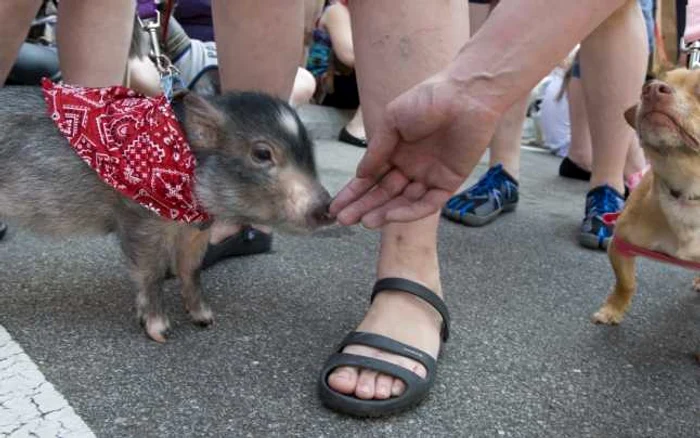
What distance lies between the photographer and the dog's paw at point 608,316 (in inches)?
80.3

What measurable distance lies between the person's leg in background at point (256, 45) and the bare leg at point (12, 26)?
52 centimetres

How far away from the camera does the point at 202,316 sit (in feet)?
5.93

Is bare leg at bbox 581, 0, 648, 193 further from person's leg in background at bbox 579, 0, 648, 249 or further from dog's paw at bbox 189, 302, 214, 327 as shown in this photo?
dog's paw at bbox 189, 302, 214, 327

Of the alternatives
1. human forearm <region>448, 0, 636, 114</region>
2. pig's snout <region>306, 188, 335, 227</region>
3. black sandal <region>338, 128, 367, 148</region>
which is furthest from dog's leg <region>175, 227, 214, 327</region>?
black sandal <region>338, 128, 367, 148</region>

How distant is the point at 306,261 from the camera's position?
2375 millimetres

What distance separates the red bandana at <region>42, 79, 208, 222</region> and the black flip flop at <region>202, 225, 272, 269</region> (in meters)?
0.53

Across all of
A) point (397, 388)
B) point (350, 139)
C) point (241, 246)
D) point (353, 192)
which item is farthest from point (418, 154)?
point (350, 139)

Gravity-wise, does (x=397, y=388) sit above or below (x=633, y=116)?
below

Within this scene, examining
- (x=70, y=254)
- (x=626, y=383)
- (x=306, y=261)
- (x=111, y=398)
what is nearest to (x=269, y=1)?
(x=306, y=261)

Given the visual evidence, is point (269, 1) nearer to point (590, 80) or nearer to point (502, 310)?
point (502, 310)

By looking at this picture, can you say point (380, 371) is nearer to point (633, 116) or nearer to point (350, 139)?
point (633, 116)

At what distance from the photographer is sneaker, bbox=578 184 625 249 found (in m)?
2.82

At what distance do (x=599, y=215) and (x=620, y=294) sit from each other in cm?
90

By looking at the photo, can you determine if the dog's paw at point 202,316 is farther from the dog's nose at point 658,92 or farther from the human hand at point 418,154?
the dog's nose at point 658,92
